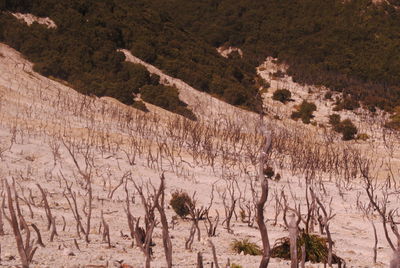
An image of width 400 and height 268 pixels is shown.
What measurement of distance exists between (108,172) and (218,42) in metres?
35.5

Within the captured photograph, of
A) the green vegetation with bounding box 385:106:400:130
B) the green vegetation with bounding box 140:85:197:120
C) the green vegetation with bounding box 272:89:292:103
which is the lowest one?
the green vegetation with bounding box 140:85:197:120

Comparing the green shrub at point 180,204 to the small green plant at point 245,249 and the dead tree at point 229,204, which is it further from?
the small green plant at point 245,249

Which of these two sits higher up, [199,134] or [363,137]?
[363,137]

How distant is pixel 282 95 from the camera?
113ft

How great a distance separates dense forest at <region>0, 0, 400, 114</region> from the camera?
2656 cm

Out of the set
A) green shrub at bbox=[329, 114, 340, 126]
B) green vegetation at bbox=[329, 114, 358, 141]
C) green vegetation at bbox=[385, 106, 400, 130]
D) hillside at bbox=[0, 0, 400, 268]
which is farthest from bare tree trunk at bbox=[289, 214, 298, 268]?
green vegetation at bbox=[385, 106, 400, 130]

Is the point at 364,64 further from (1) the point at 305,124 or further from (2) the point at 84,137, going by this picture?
(2) the point at 84,137

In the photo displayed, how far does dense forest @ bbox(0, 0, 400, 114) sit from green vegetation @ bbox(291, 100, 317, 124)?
10.7ft

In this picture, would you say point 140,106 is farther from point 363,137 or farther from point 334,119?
point 334,119

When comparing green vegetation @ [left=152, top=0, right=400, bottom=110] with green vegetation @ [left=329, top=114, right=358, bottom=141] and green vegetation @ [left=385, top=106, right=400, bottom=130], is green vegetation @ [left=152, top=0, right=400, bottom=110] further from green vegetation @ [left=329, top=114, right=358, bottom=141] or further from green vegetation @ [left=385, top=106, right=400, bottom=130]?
green vegetation @ [left=329, top=114, right=358, bottom=141]

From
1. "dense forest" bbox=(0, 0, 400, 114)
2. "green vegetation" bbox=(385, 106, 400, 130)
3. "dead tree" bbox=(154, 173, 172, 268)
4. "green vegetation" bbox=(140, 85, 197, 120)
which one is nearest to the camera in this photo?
"dead tree" bbox=(154, 173, 172, 268)

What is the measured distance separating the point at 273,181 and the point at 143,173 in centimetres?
410

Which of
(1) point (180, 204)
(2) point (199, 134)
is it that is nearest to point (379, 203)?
(1) point (180, 204)

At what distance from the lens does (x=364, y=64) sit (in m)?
43.4
